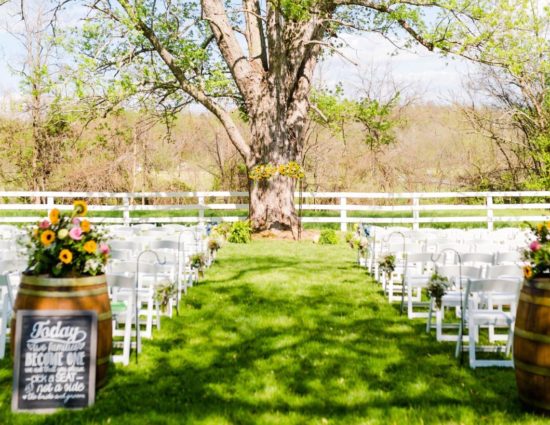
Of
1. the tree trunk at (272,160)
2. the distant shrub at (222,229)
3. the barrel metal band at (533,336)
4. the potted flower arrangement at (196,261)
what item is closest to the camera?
the barrel metal band at (533,336)

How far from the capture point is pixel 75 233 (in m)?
4.85

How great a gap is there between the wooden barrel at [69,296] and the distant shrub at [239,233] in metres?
11.8

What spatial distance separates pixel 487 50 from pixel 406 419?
12.9 metres

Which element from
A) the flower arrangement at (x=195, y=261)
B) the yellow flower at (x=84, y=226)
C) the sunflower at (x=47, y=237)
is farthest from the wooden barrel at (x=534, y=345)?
the flower arrangement at (x=195, y=261)

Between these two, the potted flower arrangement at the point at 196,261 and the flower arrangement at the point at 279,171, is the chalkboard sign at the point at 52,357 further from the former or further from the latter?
the flower arrangement at the point at 279,171

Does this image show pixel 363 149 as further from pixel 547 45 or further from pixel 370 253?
pixel 370 253

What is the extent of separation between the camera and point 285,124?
17938 millimetres

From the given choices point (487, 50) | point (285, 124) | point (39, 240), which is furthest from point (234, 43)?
point (39, 240)

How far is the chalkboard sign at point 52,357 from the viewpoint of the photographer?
469 centimetres

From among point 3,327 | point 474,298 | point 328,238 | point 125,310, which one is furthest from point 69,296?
→ point 328,238

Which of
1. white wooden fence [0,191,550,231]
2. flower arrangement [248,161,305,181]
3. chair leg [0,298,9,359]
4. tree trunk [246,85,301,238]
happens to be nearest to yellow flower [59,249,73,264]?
chair leg [0,298,9,359]

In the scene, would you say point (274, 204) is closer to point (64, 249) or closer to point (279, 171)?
point (279, 171)

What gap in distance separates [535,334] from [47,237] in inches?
Result: 141

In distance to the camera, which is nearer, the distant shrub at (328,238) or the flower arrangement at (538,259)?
the flower arrangement at (538,259)
